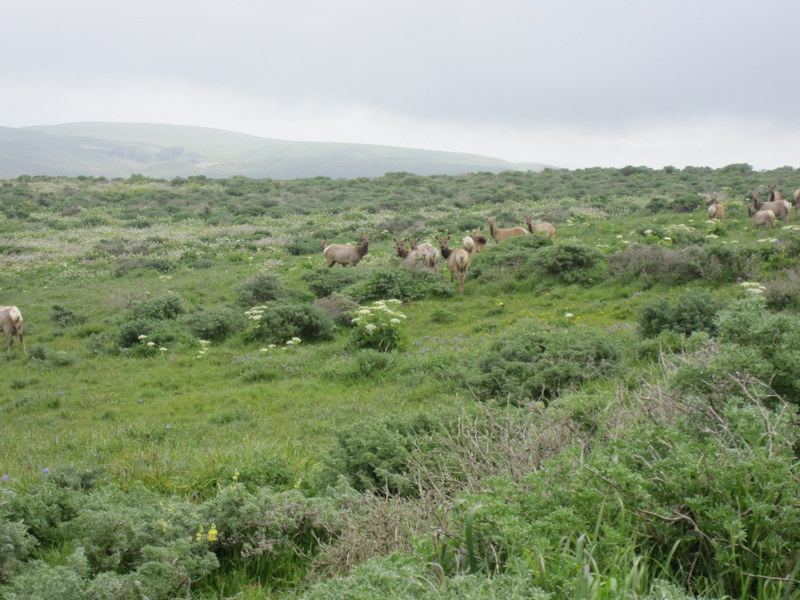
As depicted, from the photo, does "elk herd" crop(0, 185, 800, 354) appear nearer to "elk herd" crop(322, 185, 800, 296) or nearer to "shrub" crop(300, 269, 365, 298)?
"elk herd" crop(322, 185, 800, 296)

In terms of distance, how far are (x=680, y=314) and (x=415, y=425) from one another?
5.56 meters

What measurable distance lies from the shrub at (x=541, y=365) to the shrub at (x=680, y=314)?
148 centimetres

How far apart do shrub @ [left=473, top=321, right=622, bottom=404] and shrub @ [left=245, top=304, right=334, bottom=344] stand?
472 cm

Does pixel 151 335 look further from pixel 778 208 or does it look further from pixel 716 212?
pixel 778 208

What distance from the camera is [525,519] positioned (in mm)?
2408

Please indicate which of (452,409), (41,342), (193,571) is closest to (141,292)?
(41,342)

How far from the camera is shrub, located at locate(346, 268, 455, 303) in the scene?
13.9 m

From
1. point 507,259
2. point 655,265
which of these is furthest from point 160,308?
point 655,265

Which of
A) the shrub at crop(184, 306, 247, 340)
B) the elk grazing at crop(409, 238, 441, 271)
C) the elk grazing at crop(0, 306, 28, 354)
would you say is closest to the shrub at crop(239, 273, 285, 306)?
the shrub at crop(184, 306, 247, 340)

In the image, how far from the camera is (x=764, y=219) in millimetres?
17062

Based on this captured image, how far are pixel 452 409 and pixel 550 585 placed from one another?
11.3 feet

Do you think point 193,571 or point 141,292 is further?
point 141,292

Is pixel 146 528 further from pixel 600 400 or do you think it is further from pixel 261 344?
pixel 261 344

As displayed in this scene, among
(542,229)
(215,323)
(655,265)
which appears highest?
(542,229)
